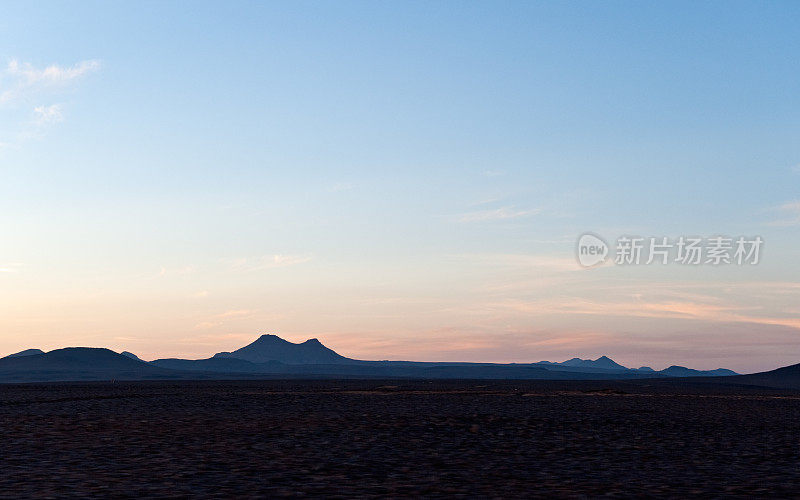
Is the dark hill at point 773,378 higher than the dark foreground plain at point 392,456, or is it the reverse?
the dark hill at point 773,378

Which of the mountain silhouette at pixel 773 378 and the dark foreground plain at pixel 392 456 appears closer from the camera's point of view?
the dark foreground plain at pixel 392 456

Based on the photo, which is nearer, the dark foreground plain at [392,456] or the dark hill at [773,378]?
the dark foreground plain at [392,456]

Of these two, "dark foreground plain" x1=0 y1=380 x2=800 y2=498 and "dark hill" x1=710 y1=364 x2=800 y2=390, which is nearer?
"dark foreground plain" x1=0 y1=380 x2=800 y2=498

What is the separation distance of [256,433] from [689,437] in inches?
483

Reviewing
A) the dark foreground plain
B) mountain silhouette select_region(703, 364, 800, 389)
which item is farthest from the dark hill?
the dark foreground plain

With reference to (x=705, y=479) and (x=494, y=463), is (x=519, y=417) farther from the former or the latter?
(x=705, y=479)

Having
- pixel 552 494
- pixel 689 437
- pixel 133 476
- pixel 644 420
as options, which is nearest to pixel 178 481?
pixel 133 476

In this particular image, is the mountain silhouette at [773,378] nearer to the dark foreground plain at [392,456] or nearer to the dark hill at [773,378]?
the dark hill at [773,378]

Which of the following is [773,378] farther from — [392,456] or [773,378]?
[392,456]

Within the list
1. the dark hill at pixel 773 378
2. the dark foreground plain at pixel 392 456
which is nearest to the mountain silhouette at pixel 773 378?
the dark hill at pixel 773 378

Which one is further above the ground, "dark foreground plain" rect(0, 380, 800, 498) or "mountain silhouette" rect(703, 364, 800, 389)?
"mountain silhouette" rect(703, 364, 800, 389)

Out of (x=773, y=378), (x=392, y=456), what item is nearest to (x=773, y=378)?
(x=773, y=378)

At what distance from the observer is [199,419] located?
31.0m

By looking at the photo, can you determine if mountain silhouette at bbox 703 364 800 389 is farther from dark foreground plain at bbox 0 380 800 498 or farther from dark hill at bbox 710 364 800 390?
dark foreground plain at bbox 0 380 800 498
